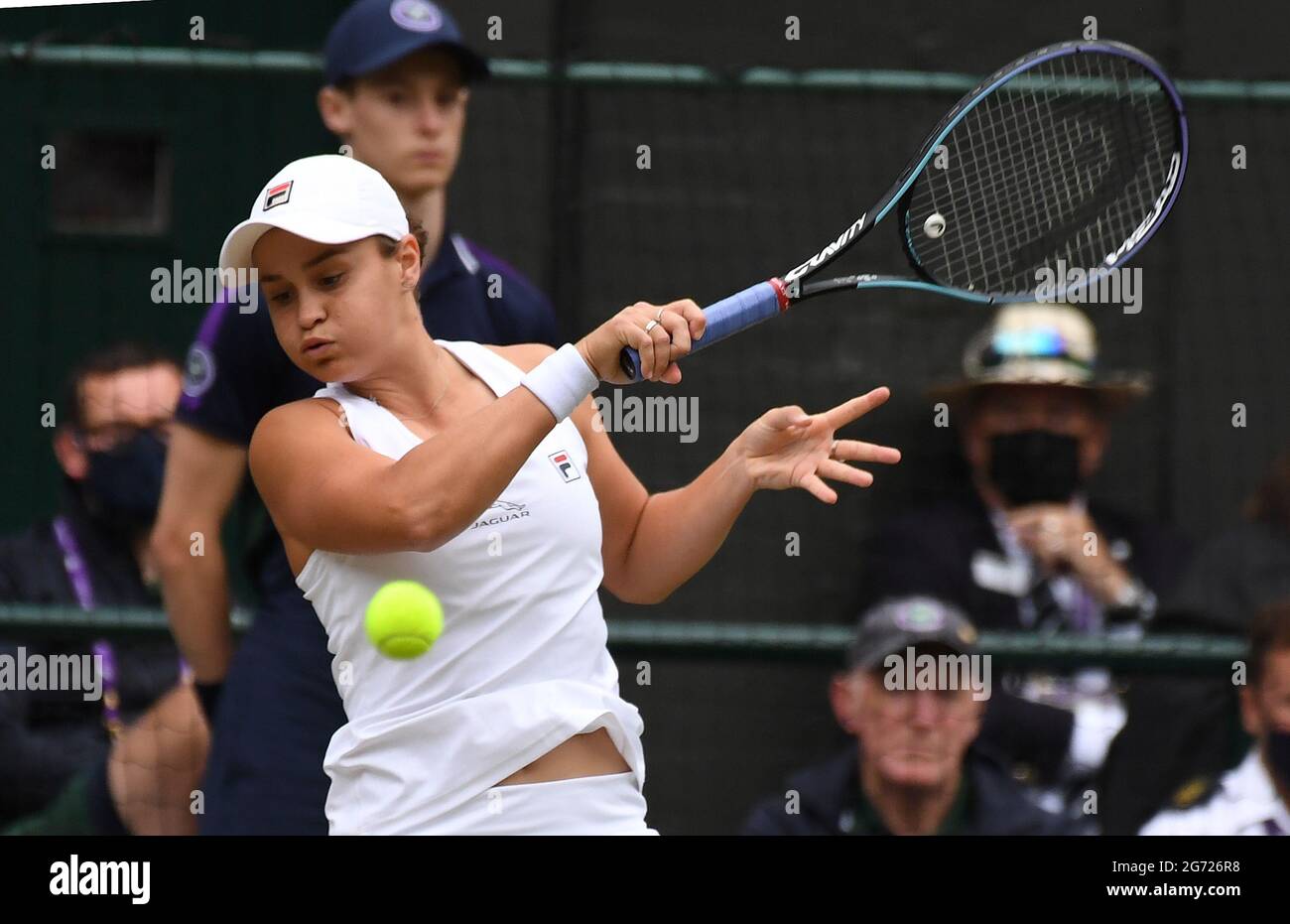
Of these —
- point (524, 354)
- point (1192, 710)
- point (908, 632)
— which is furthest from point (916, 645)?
point (524, 354)

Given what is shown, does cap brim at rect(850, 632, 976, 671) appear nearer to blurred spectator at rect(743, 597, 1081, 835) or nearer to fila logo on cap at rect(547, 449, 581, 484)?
blurred spectator at rect(743, 597, 1081, 835)

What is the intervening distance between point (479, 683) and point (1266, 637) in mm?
1772

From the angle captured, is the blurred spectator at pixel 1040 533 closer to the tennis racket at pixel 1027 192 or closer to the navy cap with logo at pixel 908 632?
the navy cap with logo at pixel 908 632

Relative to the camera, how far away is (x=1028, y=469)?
361cm

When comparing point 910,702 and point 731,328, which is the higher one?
point 731,328

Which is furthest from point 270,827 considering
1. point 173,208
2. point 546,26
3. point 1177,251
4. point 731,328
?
point 1177,251

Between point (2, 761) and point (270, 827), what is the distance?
0.71 m

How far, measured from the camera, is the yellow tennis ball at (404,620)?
6.66 ft

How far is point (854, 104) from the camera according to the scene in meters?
3.70

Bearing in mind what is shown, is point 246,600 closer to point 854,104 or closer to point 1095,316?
point 854,104

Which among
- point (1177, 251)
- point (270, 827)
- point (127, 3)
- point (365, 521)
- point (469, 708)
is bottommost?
point (270, 827)

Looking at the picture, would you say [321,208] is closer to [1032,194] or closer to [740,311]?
[740,311]

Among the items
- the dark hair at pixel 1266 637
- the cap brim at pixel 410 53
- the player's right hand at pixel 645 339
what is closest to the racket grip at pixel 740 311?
the player's right hand at pixel 645 339

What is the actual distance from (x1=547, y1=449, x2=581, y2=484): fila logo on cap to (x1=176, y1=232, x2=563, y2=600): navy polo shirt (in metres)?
0.70
